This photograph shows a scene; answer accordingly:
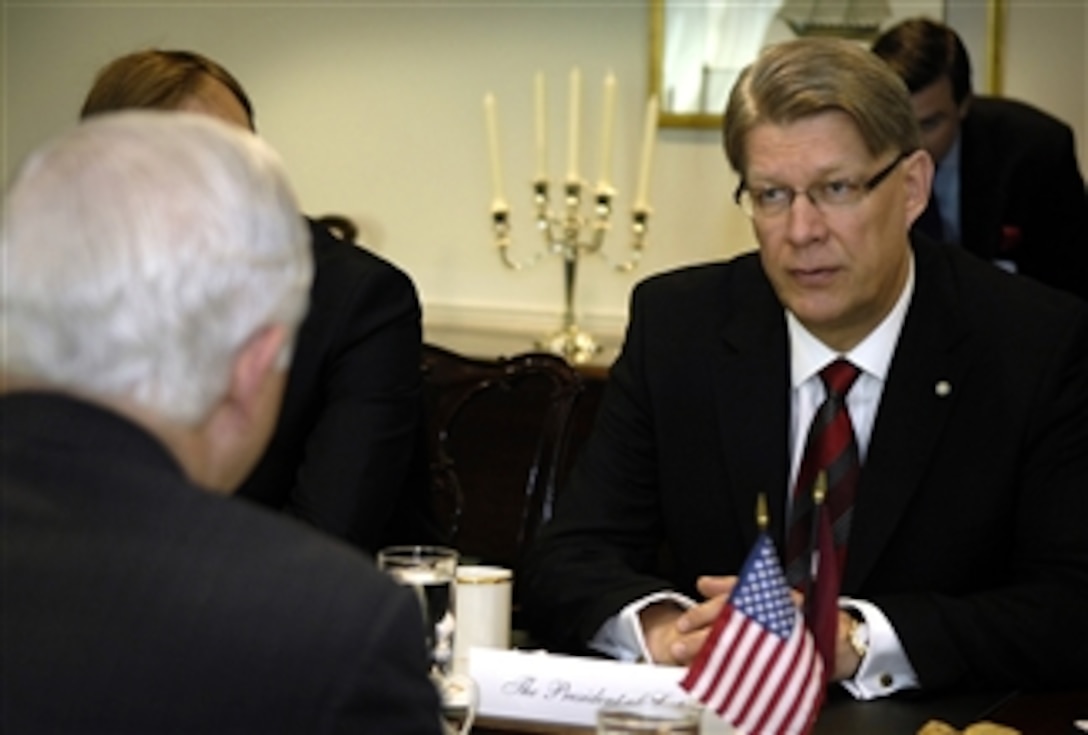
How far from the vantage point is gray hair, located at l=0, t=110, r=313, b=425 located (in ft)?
4.20

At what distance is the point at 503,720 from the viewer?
7.04 ft

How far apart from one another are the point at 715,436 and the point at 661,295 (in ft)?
0.89

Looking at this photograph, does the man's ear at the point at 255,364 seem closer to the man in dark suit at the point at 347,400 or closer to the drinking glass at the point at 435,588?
the drinking glass at the point at 435,588

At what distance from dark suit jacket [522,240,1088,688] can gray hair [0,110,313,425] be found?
4.60 feet

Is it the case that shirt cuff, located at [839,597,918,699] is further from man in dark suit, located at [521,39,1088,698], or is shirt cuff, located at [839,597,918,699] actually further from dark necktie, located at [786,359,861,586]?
dark necktie, located at [786,359,861,586]

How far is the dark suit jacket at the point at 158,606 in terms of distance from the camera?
4.14 ft

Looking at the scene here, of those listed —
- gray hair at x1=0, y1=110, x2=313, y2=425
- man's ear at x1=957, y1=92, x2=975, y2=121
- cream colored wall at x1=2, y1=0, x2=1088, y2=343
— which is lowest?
cream colored wall at x1=2, y1=0, x2=1088, y2=343

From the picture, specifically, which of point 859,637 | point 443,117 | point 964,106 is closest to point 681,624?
point 859,637

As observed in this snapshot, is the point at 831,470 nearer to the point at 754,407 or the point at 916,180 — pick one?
the point at 754,407

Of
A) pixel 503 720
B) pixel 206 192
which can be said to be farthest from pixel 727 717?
pixel 206 192

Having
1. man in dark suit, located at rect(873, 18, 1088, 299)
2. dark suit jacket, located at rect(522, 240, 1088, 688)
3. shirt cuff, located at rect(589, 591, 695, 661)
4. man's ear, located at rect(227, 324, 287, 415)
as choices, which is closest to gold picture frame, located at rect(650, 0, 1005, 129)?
man in dark suit, located at rect(873, 18, 1088, 299)

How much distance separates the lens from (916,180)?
2.87 metres

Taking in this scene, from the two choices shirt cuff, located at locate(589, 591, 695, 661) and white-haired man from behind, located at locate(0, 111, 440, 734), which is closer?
white-haired man from behind, located at locate(0, 111, 440, 734)

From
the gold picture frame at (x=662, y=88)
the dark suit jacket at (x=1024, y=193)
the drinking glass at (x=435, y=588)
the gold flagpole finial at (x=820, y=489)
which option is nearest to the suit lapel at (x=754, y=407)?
the gold flagpole finial at (x=820, y=489)
